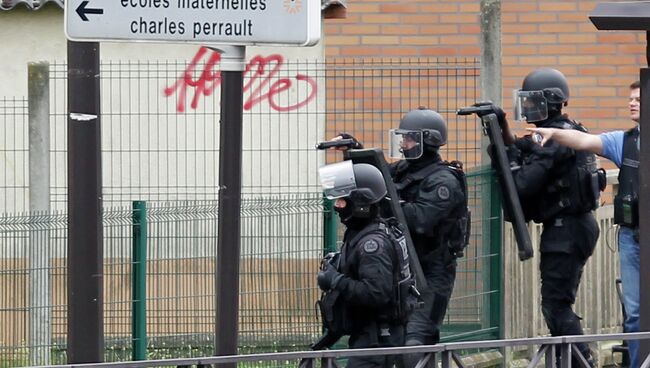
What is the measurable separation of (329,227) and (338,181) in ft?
7.34

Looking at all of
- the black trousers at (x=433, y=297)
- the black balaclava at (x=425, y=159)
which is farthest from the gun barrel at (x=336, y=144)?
the black trousers at (x=433, y=297)

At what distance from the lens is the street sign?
5469mm

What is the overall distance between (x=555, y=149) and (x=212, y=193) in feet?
11.2

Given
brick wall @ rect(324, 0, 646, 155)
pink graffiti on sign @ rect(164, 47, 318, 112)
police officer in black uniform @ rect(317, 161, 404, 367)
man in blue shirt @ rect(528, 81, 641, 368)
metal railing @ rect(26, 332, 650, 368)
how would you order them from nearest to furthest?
1. metal railing @ rect(26, 332, 650, 368)
2. police officer in black uniform @ rect(317, 161, 404, 367)
3. man in blue shirt @ rect(528, 81, 641, 368)
4. pink graffiti on sign @ rect(164, 47, 318, 112)
5. brick wall @ rect(324, 0, 646, 155)

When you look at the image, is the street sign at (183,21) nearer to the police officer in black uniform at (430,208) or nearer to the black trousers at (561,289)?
the police officer in black uniform at (430,208)

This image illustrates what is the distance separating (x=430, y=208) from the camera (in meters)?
7.68

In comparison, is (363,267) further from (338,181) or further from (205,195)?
(205,195)

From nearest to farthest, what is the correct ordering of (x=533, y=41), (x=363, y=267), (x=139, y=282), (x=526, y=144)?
1. (x=363, y=267)
2. (x=526, y=144)
3. (x=139, y=282)
4. (x=533, y=41)

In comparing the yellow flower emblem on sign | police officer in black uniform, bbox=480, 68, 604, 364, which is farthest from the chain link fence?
the yellow flower emblem on sign

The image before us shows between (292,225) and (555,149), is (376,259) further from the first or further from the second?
(292,225)

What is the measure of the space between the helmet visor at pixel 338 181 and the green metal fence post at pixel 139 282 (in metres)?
2.36

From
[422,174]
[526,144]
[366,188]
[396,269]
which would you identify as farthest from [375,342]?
[526,144]

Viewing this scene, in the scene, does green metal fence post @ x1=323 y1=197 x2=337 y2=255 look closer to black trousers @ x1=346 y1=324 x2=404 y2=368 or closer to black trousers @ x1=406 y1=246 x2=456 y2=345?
black trousers @ x1=406 y1=246 x2=456 y2=345

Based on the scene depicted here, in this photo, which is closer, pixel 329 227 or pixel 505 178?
pixel 505 178
